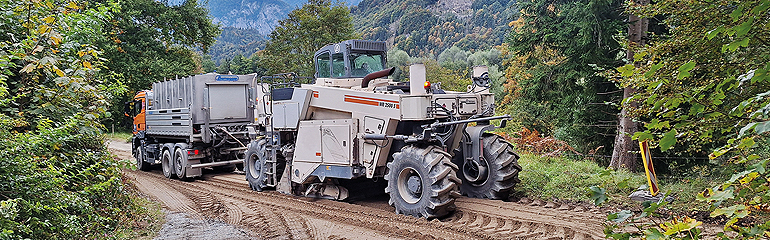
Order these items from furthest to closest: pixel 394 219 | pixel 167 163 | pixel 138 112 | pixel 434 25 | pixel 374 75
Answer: pixel 434 25 < pixel 138 112 < pixel 167 163 < pixel 374 75 < pixel 394 219

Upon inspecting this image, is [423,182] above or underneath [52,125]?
underneath

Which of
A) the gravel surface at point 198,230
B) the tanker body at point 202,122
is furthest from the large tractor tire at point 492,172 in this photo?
the tanker body at point 202,122

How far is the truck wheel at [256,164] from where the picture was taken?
10734 mm

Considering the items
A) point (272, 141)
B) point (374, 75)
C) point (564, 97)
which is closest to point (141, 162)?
point (272, 141)

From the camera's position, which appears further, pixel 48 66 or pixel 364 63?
pixel 364 63

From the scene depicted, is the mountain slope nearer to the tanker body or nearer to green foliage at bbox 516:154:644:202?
the tanker body

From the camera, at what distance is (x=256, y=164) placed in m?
11.1

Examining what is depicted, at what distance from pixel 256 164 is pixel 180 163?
330cm

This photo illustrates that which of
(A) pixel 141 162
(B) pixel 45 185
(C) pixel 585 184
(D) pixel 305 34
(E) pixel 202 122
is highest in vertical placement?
(D) pixel 305 34

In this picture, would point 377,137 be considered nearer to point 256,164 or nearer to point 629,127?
point 256,164

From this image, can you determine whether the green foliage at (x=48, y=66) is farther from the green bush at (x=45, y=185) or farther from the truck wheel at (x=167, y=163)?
the truck wheel at (x=167, y=163)

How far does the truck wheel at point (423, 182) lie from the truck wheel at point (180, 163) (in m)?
7.22

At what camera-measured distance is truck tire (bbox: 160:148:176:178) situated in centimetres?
1368

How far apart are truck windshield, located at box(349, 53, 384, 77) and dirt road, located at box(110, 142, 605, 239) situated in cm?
242
